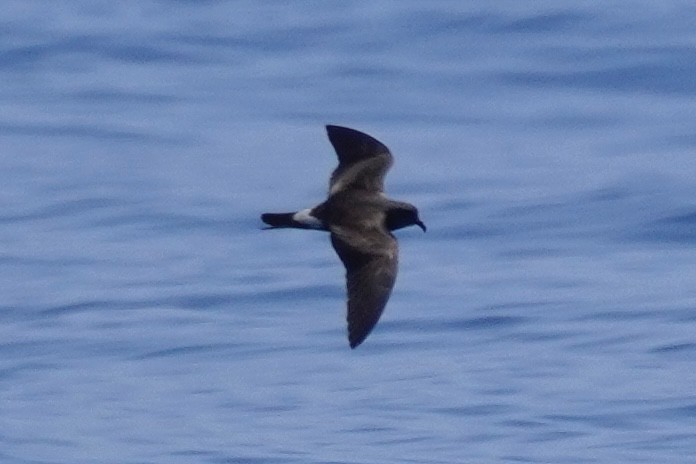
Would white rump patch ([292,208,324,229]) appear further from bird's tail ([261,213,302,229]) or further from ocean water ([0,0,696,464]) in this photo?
ocean water ([0,0,696,464])

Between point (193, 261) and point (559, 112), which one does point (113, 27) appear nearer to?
point (559, 112)

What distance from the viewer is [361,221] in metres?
9.55

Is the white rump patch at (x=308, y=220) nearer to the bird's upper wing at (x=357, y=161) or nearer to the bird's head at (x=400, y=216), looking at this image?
the bird's head at (x=400, y=216)

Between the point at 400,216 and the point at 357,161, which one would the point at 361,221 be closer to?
the point at 400,216

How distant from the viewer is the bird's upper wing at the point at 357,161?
33.7 feet

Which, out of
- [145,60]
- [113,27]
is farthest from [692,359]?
[113,27]

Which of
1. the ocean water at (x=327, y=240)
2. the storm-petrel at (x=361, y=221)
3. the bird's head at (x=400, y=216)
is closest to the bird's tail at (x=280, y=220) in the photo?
the storm-petrel at (x=361, y=221)

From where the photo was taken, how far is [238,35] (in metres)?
25.6

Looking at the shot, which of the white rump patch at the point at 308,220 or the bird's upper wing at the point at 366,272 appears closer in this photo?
the bird's upper wing at the point at 366,272

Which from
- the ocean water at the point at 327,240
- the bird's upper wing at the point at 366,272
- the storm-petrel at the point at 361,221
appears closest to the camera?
the bird's upper wing at the point at 366,272

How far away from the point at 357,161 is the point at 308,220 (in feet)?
2.99

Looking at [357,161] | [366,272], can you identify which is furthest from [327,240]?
[366,272]

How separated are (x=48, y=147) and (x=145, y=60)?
354 centimetres

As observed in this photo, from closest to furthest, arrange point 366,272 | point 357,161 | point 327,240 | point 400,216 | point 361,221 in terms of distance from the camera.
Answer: point 366,272
point 361,221
point 400,216
point 357,161
point 327,240
